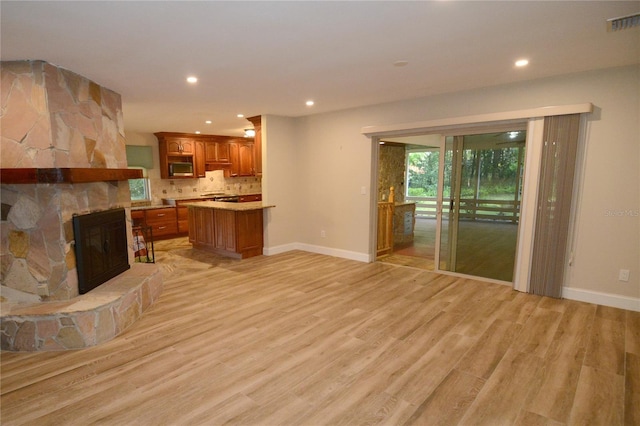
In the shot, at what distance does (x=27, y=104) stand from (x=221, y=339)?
2.76 m

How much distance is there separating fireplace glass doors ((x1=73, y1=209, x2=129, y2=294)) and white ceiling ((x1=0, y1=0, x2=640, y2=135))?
58.6 inches

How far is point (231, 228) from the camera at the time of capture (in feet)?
18.3

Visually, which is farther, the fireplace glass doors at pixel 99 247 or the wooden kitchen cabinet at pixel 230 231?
the wooden kitchen cabinet at pixel 230 231

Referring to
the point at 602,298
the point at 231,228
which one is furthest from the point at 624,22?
the point at 231,228

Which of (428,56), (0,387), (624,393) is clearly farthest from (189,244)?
(624,393)

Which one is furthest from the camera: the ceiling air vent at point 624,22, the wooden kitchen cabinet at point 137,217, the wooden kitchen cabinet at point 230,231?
the wooden kitchen cabinet at point 137,217

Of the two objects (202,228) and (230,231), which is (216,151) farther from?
(230,231)

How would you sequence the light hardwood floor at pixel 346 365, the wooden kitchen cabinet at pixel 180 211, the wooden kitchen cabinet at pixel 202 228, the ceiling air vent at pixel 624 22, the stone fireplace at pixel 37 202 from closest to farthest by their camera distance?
the light hardwood floor at pixel 346 365
the ceiling air vent at pixel 624 22
the stone fireplace at pixel 37 202
the wooden kitchen cabinet at pixel 202 228
the wooden kitchen cabinet at pixel 180 211

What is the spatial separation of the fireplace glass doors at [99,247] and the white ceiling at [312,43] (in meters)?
1.49

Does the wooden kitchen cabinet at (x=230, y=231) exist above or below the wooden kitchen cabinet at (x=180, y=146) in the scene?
below

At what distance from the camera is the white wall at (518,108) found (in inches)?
130

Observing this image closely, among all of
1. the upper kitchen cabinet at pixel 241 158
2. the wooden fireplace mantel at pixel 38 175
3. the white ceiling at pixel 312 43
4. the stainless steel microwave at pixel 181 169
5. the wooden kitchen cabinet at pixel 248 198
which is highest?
the white ceiling at pixel 312 43

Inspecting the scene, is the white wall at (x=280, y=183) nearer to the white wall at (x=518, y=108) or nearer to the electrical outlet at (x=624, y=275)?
the white wall at (x=518, y=108)

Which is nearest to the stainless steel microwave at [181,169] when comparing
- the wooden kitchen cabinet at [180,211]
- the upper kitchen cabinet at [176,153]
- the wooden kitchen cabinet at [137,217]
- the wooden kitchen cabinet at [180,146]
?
the upper kitchen cabinet at [176,153]
